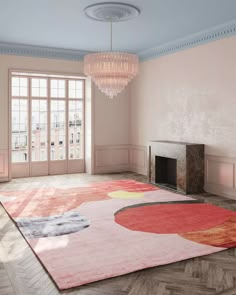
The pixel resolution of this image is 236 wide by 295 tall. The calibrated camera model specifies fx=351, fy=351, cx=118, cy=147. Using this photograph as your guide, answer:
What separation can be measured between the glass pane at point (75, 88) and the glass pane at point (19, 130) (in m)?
1.26

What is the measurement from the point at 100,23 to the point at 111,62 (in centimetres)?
137

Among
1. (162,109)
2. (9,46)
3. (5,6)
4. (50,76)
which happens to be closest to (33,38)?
(9,46)

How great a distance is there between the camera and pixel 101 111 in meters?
9.50

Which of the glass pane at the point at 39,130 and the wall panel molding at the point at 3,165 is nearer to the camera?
the wall panel molding at the point at 3,165

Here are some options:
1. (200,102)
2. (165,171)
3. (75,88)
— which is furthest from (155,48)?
(165,171)

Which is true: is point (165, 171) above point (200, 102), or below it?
below

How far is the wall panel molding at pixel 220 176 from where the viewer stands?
6.55 metres

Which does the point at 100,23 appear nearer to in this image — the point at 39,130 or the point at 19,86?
the point at 19,86

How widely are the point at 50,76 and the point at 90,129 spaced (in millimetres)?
1719

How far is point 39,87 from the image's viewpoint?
29.8 feet

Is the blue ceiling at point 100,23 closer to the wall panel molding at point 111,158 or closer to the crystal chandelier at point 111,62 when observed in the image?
the crystal chandelier at point 111,62

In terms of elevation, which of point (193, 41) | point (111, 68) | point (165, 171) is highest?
point (193, 41)

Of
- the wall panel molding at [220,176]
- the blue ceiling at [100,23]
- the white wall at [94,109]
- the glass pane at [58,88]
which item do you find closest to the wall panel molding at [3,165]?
the white wall at [94,109]

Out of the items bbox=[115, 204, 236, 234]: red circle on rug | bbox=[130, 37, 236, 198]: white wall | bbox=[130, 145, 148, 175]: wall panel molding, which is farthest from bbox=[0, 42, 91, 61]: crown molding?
bbox=[115, 204, 236, 234]: red circle on rug
